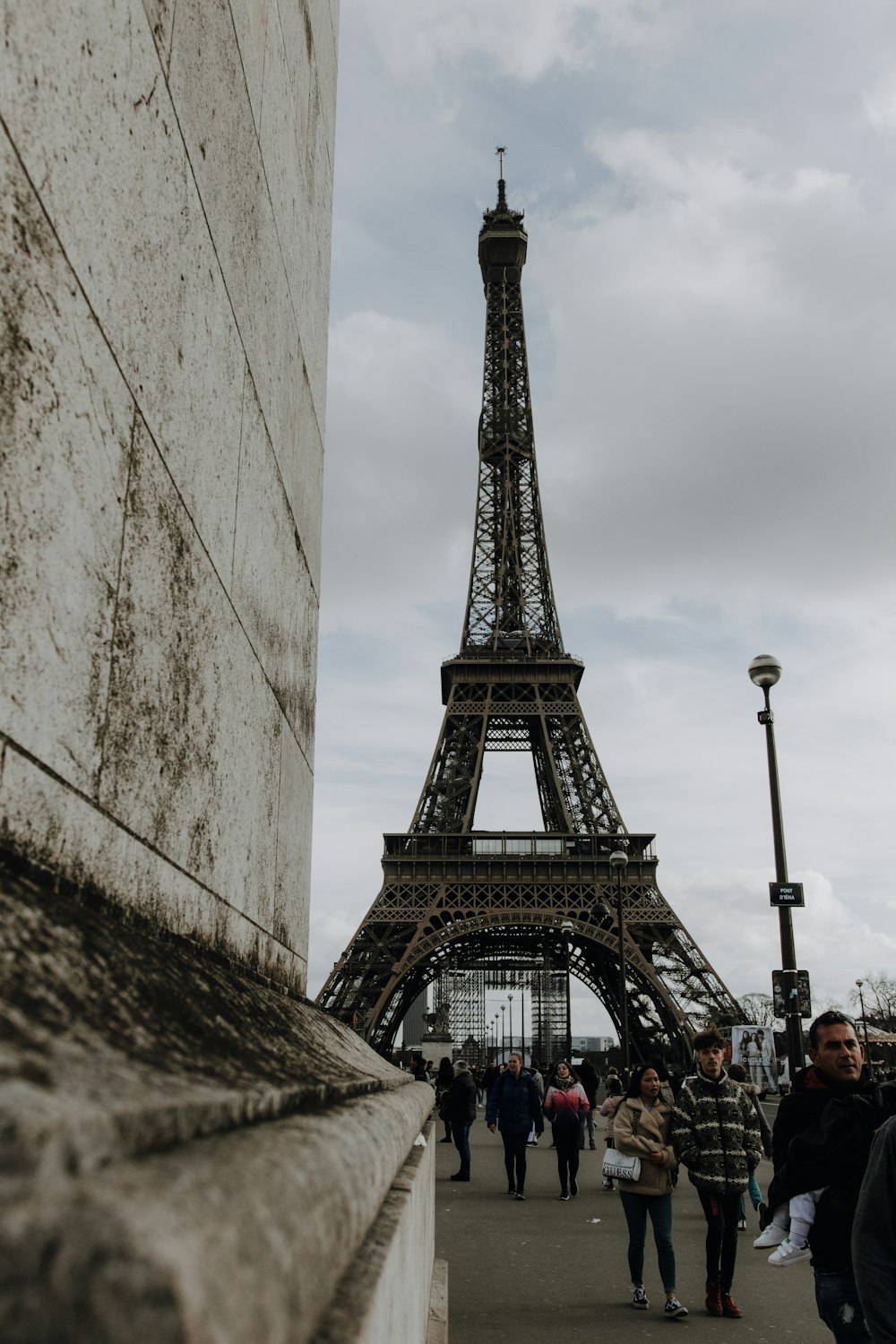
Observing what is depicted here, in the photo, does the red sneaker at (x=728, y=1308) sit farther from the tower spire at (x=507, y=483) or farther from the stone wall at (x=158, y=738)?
the tower spire at (x=507, y=483)

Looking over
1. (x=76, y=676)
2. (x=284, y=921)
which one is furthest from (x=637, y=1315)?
(x=76, y=676)

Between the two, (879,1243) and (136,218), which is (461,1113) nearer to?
(879,1243)

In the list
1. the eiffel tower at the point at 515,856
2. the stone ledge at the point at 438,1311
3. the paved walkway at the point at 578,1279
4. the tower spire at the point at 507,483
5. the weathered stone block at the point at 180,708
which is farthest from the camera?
the tower spire at the point at 507,483

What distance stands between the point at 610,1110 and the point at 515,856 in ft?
101

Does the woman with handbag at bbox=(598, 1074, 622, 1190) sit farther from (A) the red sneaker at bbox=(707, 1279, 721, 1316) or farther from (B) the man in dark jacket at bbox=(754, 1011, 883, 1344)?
(B) the man in dark jacket at bbox=(754, 1011, 883, 1344)

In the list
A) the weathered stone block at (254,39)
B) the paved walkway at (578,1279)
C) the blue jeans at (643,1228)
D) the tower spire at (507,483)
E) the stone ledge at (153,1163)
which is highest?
the tower spire at (507,483)

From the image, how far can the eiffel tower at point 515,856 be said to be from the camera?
3900 centimetres

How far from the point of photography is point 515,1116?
517 inches

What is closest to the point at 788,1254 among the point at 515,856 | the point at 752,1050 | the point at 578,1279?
the point at 578,1279

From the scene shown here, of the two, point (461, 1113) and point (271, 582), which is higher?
point (271, 582)

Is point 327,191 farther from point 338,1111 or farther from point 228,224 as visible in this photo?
point 338,1111

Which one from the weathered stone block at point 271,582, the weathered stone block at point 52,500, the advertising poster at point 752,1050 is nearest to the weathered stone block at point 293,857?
the weathered stone block at point 271,582

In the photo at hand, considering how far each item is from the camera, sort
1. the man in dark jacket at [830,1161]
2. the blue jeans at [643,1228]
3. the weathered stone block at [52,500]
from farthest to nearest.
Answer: the blue jeans at [643,1228]
the man in dark jacket at [830,1161]
the weathered stone block at [52,500]

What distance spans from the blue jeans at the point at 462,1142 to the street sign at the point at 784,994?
15.5ft
